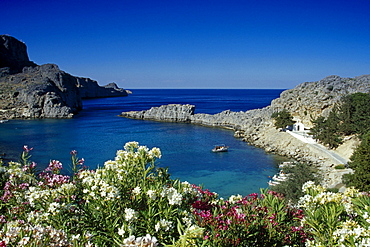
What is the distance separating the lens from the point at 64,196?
4.31 m

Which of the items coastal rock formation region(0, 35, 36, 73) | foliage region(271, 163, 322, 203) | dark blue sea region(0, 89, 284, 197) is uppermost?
coastal rock formation region(0, 35, 36, 73)

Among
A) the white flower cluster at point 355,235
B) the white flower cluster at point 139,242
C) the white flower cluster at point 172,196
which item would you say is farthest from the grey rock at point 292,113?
the white flower cluster at point 139,242

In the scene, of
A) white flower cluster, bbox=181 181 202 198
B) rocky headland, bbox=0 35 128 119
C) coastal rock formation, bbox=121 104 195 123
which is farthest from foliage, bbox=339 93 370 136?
rocky headland, bbox=0 35 128 119

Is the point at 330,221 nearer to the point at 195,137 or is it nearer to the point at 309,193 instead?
the point at 309,193

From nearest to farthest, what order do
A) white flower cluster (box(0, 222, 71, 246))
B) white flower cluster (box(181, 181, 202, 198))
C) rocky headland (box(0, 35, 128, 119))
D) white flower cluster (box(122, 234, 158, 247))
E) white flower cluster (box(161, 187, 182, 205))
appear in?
white flower cluster (box(122, 234, 158, 247)), white flower cluster (box(0, 222, 71, 246)), white flower cluster (box(161, 187, 182, 205)), white flower cluster (box(181, 181, 202, 198)), rocky headland (box(0, 35, 128, 119))

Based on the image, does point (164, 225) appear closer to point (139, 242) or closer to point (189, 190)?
point (139, 242)

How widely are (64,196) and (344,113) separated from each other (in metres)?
40.6

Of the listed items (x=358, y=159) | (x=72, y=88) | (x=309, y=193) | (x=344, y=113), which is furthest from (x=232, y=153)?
(x=72, y=88)

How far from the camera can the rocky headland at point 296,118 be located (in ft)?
102

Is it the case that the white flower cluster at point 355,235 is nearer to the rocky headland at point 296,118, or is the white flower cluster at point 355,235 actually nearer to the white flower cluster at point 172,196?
the white flower cluster at point 172,196

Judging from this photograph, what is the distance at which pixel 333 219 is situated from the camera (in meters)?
3.63

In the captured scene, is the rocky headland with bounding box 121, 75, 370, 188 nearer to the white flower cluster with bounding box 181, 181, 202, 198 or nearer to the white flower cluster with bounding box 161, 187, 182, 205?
the white flower cluster with bounding box 181, 181, 202, 198

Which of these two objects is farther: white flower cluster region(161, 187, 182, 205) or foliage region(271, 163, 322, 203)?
foliage region(271, 163, 322, 203)

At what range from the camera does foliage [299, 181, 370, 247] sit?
10.2ft
